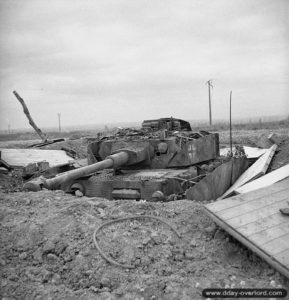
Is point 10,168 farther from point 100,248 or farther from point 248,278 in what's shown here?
point 248,278

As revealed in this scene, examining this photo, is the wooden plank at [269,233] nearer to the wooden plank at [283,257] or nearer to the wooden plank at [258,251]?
the wooden plank at [258,251]

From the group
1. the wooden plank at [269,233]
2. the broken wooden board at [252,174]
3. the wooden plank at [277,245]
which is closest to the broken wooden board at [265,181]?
the broken wooden board at [252,174]

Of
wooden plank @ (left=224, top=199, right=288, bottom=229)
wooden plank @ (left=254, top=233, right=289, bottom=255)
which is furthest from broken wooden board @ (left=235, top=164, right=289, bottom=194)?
wooden plank @ (left=254, top=233, right=289, bottom=255)

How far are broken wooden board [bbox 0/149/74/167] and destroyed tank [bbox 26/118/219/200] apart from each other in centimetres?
478

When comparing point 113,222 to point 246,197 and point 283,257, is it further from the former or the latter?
point 283,257

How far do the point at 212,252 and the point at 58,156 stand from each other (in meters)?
12.1

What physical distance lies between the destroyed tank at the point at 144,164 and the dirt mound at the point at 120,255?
152 centimetres

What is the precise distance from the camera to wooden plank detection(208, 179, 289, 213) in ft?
17.5

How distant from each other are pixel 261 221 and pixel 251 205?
1.43 ft

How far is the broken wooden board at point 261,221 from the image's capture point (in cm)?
429

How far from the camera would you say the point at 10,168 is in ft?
45.2

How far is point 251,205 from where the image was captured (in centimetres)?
531

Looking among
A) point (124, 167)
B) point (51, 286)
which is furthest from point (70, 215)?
point (124, 167)

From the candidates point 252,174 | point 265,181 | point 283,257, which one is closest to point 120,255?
point 283,257
